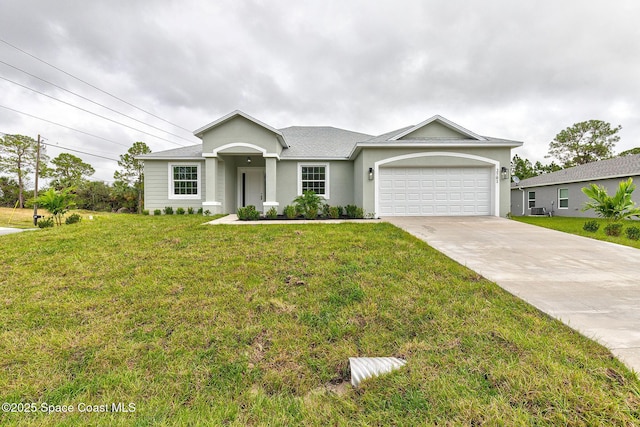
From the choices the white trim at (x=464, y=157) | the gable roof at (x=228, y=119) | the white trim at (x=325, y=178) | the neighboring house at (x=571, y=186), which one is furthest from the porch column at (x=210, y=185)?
the neighboring house at (x=571, y=186)

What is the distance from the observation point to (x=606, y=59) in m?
14.4

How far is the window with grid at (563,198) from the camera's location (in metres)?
18.3

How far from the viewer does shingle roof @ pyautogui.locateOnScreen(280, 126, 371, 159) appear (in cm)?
1312

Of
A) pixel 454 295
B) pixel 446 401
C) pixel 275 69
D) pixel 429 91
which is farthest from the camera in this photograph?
pixel 429 91

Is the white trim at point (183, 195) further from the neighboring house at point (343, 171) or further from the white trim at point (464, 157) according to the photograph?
the white trim at point (464, 157)

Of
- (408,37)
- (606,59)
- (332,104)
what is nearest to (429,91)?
(408,37)

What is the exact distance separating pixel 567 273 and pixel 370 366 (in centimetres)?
392

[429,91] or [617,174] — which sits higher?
[429,91]

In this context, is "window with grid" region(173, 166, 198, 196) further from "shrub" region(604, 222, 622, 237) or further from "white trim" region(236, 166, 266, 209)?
"shrub" region(604, 222, 622, 237)

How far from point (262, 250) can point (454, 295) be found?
360 centimetres

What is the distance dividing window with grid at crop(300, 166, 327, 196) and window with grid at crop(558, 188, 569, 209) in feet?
59.0

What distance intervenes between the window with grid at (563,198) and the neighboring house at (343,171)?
478 inches

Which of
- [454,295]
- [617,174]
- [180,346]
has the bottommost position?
[180,346]

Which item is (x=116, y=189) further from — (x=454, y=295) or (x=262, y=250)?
(x=454, y=295)
